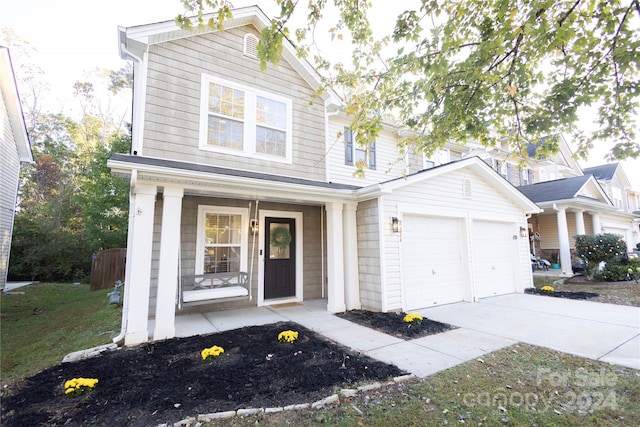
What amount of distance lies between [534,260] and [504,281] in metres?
6.83

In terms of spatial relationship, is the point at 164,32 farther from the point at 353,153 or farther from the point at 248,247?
the point at 353,153

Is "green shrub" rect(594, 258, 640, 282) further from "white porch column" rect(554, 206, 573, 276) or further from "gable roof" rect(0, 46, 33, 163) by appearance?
"gable roof" rect(0, 46, 33, 163)

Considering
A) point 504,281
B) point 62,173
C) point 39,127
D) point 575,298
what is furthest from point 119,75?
point 575,298

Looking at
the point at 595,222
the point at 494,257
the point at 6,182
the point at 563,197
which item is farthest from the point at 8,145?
the point at 595,222

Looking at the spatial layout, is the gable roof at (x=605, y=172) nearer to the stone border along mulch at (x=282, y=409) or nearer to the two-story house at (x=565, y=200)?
the two-story house at (x=565, y=200)

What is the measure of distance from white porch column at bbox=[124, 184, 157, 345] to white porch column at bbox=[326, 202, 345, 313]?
3.56 m

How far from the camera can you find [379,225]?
21.2ft

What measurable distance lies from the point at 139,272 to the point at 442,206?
670 centimetres

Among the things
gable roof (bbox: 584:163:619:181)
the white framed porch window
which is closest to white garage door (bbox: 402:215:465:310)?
the white framed porch window

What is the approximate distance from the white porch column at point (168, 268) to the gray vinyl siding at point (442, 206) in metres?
4.08

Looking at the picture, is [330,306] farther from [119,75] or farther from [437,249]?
[119,75]

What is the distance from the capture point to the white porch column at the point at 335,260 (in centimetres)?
661

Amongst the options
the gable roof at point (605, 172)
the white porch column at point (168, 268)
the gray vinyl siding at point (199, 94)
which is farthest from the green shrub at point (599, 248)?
the gable roof at point (605, 172)

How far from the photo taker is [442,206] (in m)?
7.57
